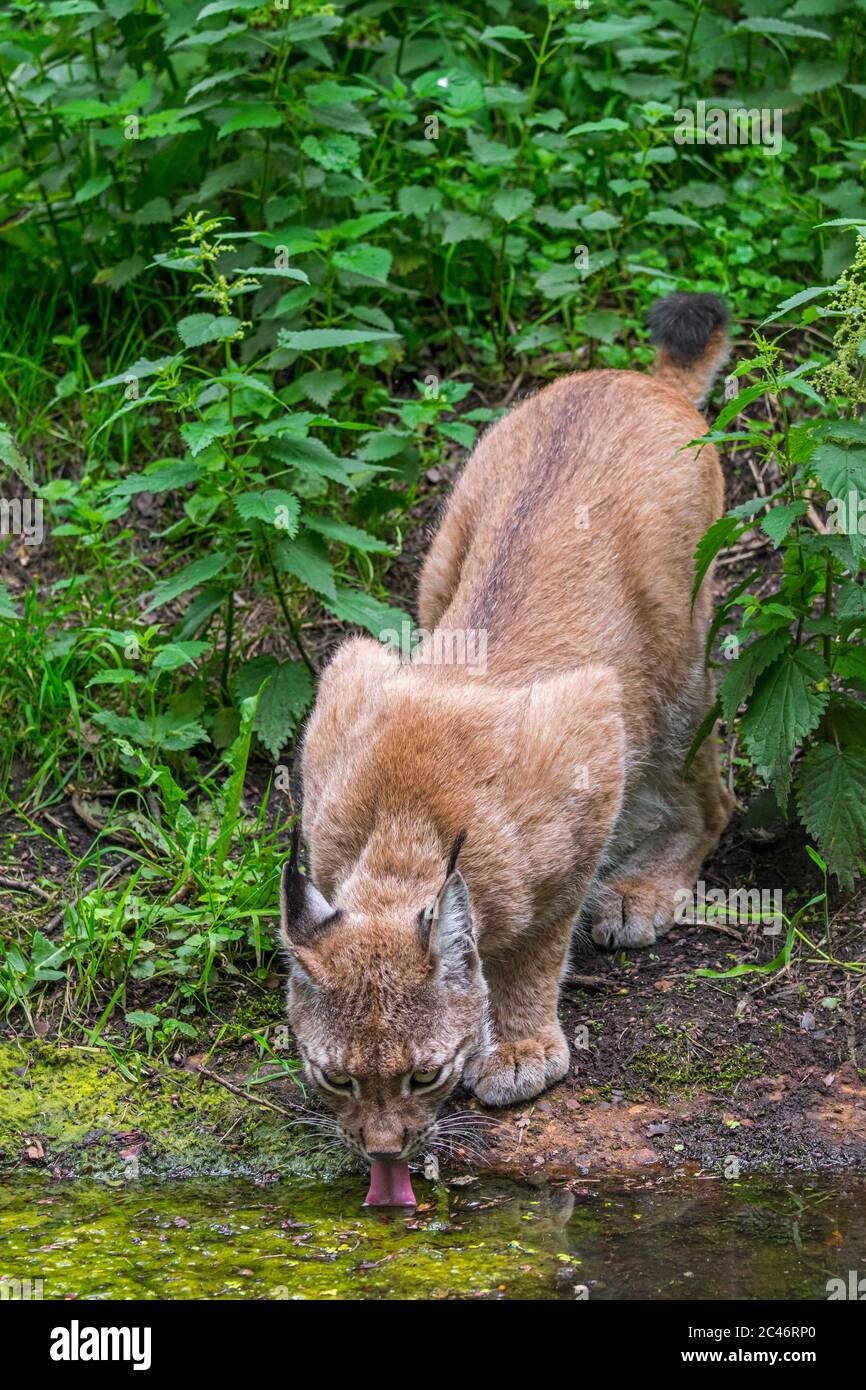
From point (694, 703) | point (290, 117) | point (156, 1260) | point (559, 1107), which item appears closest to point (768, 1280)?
point (559, 1107)

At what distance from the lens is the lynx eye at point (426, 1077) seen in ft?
14.3

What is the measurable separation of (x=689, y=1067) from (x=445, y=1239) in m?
1.14

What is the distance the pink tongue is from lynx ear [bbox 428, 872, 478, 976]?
518mm

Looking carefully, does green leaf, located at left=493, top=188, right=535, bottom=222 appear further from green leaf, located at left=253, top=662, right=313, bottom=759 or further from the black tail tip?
green leaf, located at left=253, top=662, right=313, bottom=759

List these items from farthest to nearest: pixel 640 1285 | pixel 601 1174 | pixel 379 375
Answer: pixel 379 375, pixel 601 1174, pixel 640 1285

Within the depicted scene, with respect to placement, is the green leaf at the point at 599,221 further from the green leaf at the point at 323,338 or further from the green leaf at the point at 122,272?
the green leaf at the point at 122,272

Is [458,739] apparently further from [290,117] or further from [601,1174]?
[290,117]

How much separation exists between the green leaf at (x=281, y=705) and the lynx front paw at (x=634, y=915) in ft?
4.05

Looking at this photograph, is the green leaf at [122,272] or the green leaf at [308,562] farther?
the green leaf at [122,272]

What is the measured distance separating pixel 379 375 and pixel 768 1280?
4.74 m

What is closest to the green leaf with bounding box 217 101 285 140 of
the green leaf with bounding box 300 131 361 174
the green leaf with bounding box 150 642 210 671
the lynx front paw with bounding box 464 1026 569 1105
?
the green leaf with bounding box 300 131 361 174

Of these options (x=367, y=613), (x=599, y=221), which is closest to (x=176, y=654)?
(x=367, y=613)

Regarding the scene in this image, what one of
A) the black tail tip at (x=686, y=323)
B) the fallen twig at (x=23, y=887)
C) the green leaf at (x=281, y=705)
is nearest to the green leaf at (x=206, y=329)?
the green leaf at (x=281, y=705)

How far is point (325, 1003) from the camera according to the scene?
Result: 4.35 meters
